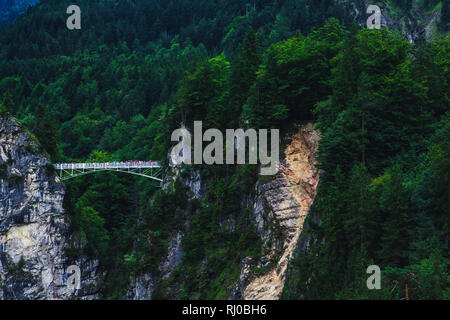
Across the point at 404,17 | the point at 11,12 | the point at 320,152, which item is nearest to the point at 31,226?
the point at 320,152

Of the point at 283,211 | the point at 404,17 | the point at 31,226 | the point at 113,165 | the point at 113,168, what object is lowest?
the point at 31,226

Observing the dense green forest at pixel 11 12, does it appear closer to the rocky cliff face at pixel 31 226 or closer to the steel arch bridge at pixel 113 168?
the rocky cliff face at pixel 31 226

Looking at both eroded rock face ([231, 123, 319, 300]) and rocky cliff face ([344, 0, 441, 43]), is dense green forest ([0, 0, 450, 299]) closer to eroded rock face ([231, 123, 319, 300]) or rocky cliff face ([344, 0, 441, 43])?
eroded rock face ([231, 123, 319, 300])

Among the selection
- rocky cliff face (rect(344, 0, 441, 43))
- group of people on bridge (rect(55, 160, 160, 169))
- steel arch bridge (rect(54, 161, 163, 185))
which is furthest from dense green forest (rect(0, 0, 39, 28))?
group of people on bridge (rect(55, 160, 160, 169))

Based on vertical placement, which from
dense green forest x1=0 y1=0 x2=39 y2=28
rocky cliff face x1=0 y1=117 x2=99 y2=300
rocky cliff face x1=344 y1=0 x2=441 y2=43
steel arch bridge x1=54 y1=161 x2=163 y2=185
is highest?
dense green forest x1=0 y1=0 x2=39 y2=28

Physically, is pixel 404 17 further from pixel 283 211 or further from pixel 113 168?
pixel 283 211

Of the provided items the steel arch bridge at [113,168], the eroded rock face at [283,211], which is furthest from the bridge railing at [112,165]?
the eroded rock face at [283,211]
